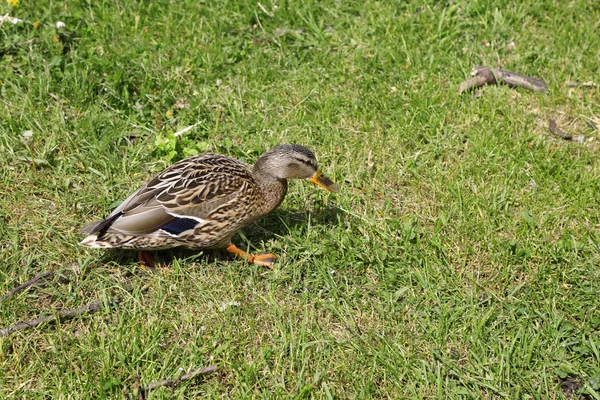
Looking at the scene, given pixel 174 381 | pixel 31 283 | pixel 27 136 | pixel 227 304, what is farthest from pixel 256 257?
pixel 27 136

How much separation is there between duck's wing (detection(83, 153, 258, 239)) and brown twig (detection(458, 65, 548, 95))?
2.58 metres

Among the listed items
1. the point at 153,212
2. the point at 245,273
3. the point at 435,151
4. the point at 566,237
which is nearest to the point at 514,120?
the point at 435,151

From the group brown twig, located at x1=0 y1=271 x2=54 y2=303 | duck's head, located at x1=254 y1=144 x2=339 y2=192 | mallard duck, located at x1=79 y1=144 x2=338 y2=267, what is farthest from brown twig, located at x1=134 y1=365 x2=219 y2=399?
duck's head, located at x1=254 y1=144 x2=339 y2=192

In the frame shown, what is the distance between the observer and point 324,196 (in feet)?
18.2

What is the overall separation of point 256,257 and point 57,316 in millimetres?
1344

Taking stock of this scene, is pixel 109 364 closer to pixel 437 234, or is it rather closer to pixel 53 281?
pixel 53 281

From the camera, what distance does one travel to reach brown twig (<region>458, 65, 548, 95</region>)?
650 cm

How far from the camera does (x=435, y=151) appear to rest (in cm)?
590

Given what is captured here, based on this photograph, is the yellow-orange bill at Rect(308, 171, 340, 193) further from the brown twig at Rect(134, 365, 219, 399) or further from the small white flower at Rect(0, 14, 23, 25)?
the small white flower at Rect(0, 14, 23, 25)

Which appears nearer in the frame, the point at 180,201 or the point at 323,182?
the point at 180,201

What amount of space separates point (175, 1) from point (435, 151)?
312 cm

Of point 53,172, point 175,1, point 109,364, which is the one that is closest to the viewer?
point 109,364

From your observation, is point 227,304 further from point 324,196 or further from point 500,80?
point 500,80

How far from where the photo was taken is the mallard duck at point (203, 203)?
466 centimetres
